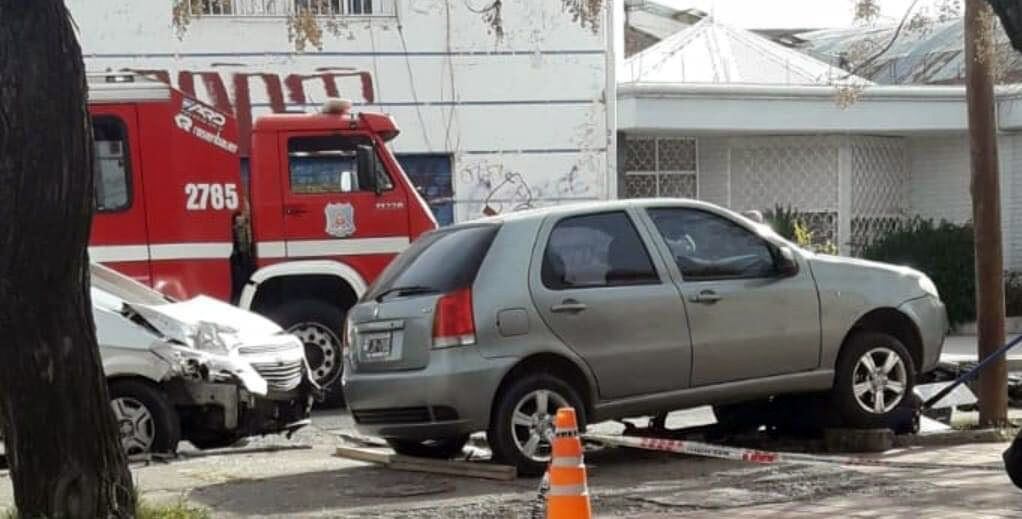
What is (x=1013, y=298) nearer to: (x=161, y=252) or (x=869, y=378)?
(x=869, y=378)

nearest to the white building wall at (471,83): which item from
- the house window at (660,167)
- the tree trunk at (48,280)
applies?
the house window at (660,167)

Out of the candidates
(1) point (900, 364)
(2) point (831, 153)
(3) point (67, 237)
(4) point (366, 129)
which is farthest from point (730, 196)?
(3) point (67, 237)

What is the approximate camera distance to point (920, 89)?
21.4m

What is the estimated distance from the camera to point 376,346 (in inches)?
342

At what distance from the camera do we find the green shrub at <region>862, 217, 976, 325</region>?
830 inches

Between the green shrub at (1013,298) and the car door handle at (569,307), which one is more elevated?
the car door handle at (569,307)

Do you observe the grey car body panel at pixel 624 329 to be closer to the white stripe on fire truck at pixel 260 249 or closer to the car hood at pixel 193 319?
the car hood at pixel 193 319

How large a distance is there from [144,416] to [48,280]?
3918 mm

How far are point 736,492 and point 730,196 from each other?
14218 millimetres

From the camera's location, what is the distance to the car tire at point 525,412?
8.37 m

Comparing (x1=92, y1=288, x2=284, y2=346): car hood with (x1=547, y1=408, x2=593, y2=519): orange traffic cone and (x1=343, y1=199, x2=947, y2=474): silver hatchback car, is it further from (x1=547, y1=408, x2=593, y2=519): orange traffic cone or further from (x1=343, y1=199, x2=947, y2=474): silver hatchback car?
(x1=547, y1=408, x2=593, y2=519): orange traffic cone

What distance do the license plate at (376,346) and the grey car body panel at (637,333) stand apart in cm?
8

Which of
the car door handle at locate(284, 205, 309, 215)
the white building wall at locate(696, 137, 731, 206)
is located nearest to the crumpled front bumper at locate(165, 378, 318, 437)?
the car door handle at locate(284, 205, 309, 215)

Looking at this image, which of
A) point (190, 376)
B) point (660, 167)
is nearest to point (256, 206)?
point (190, 376)
